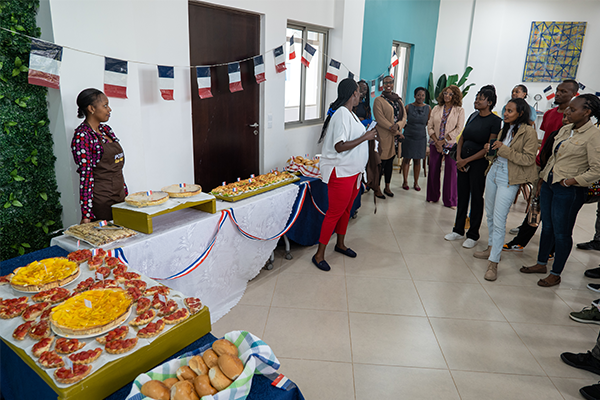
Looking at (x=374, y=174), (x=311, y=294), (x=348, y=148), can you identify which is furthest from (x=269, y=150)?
(x=311, y=294)

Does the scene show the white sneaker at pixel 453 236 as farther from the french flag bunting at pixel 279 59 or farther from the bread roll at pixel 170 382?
the bread roll at pixel 170 382

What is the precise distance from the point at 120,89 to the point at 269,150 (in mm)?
2214

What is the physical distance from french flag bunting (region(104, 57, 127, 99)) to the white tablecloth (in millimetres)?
971

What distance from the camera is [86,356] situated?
1.22 m

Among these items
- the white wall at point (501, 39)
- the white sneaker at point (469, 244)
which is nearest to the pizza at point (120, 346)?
the white sneaker at point (469, 244)

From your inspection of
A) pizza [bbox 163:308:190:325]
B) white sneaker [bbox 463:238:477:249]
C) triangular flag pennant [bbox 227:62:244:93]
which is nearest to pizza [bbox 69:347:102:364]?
pizza [bbox 163:308:190:325]

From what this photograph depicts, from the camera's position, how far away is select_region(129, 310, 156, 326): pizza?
55.1 inches

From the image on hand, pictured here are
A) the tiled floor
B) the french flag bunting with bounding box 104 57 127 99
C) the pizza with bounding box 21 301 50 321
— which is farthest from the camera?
the french flag bunting with bounding box 104 57 127 99

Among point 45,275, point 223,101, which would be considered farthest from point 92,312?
point 223,101

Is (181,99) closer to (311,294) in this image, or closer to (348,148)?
(348,148)

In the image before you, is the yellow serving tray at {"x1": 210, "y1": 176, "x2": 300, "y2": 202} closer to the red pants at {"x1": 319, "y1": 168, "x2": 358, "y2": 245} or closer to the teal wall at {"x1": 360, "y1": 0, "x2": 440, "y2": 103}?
the red pants at {"x1": 319, "y1": 168, "x2": 358, "y2": 245}

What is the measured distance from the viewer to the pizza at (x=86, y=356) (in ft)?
3.96

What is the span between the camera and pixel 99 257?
193 cm

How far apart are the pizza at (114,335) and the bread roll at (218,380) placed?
0.38 m
